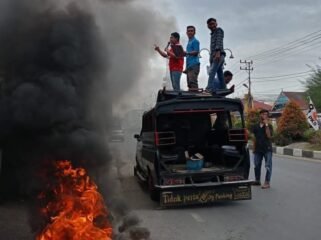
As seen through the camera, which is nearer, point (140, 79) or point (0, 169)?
point (0, 169)

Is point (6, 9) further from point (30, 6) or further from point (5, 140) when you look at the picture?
point (5, 140)

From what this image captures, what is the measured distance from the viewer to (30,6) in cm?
635

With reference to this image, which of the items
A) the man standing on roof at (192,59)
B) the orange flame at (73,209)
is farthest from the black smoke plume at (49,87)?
the man standing on roof at (192,59)

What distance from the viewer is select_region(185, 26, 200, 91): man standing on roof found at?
34.4ft

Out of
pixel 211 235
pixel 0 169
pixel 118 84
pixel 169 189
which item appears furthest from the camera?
pixel 169 189

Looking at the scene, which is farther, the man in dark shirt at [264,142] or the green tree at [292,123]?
the green tree at [292,123]

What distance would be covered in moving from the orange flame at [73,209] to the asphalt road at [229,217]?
0.89 metres

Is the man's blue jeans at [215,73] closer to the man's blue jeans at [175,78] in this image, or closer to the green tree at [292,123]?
the man's blue jeans at [175,78]

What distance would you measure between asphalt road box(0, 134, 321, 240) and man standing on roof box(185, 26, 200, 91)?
2738 mm

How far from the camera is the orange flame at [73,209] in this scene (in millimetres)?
4750

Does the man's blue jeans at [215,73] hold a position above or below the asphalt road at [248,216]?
above

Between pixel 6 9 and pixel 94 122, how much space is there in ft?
6.24

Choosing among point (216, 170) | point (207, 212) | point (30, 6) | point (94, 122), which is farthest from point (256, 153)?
point (30, 6)

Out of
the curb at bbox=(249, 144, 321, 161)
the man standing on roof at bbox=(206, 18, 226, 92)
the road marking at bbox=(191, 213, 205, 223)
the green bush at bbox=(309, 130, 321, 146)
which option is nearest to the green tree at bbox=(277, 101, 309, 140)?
the green bush at bbox=(309, 130, 321, 146)
